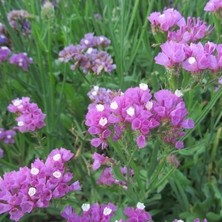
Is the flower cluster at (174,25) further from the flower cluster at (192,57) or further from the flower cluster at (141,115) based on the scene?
the flower cluster at (141,115)

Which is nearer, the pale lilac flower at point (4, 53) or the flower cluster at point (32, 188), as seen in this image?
the flower cluster at point (32, 188)

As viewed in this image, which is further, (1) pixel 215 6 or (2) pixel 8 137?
(2) pixel 8 137

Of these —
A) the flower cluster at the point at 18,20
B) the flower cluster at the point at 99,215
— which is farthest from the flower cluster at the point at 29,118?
the flower cluster at the point at 18,20

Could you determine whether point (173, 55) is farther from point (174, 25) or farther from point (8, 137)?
point (8, 137)

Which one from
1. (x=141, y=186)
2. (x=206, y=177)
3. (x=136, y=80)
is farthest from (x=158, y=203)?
(x=136, y=80)

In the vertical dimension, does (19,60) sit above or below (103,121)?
below

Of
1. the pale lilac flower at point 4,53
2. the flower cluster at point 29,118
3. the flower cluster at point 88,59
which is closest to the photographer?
the flower cluster at point 29,118

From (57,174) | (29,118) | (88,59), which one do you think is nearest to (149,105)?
(57,174)
